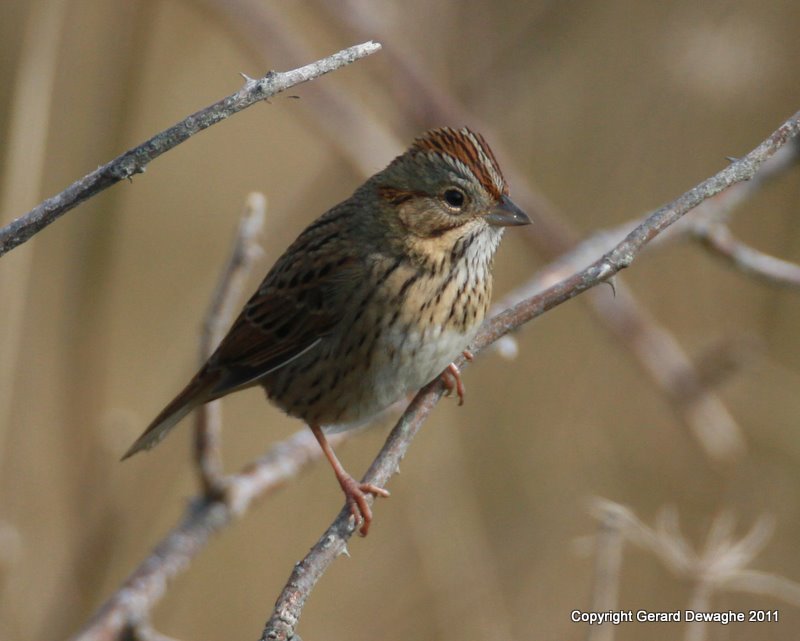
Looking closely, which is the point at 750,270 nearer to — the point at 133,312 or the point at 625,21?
the point at 625,21

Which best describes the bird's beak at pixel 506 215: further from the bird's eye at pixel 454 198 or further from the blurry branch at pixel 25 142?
the blurry branch at pixel 25 142

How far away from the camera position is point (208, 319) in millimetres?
3066

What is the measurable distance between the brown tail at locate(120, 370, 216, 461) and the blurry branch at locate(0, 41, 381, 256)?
1.78 metres

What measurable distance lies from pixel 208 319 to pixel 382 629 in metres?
2.42

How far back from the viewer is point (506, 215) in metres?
2.97

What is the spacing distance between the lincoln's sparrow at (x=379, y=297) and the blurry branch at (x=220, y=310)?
0.37ft

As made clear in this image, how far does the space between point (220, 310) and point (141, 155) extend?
4.72ft

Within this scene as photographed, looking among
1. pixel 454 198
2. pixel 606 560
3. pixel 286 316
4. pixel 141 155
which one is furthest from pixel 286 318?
pixel 141 155

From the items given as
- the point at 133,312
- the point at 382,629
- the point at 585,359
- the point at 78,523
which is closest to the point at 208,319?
the point at 78,523

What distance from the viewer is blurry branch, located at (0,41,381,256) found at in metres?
1.56

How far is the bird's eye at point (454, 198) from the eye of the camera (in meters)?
3.03

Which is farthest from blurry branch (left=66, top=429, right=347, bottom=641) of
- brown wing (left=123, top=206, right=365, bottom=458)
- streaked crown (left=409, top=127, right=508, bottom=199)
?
streaked crown (left=409, top=127, right=508, bottom=199)
